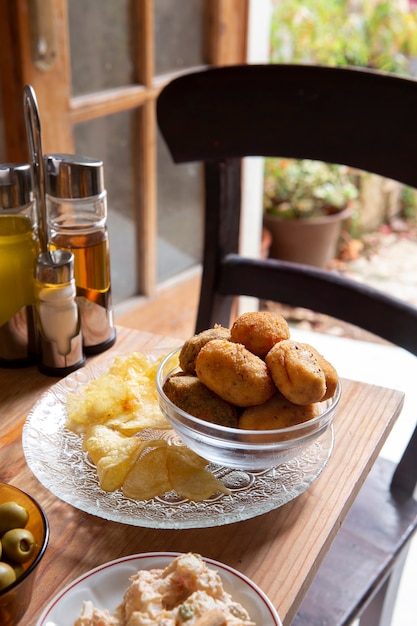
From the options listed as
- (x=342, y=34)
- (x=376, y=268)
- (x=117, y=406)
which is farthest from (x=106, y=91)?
(x=342, y=34)

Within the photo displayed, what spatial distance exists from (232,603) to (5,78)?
145cm

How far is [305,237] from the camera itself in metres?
3.38

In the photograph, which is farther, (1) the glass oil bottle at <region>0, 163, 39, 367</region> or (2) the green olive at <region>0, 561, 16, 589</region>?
(1) the glass oil bottle at <region>0, 163, 39, 367</region>

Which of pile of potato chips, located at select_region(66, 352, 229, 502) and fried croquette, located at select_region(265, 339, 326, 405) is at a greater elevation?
fried croquette, located at select_region(265, 339, 326, 405)

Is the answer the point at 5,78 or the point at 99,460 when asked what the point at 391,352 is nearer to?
the point at 5,78

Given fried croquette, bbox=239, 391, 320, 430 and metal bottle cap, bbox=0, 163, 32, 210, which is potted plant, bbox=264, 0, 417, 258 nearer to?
metal bottle cap, bbox=0, 163, 32, 210

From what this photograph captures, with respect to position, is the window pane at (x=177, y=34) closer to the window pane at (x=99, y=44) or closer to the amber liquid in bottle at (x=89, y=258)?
the window pane at (x=99, y=44)

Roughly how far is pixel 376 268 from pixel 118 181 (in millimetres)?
1954

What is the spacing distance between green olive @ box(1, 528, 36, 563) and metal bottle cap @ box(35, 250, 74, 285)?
1.27ft

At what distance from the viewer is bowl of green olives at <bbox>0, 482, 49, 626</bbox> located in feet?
1.77

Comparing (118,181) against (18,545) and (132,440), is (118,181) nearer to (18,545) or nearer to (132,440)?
(132,440)

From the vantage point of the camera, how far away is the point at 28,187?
3.08ft

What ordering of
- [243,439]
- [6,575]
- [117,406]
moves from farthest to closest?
1. [117,406]
2. [243,439]
3. [6,575]

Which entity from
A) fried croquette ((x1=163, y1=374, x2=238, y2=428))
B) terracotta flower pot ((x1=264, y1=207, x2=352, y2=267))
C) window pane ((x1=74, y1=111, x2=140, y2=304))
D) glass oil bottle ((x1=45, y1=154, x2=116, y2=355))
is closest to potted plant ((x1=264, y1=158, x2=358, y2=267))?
terracotta flower pot ((x1=264, y1=207, x2=352, y2=267))
